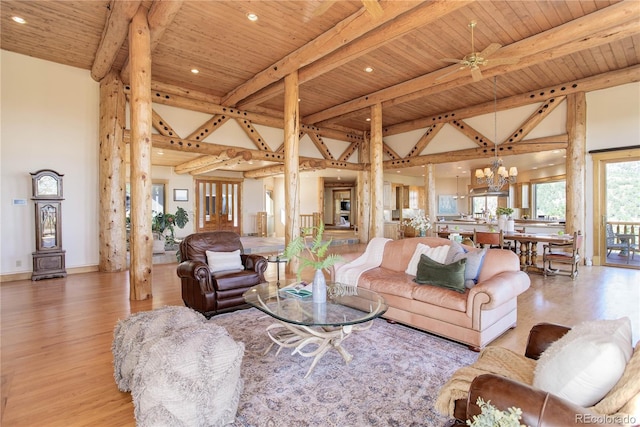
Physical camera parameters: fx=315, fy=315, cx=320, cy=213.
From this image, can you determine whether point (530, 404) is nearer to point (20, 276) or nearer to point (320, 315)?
point (320, 315)

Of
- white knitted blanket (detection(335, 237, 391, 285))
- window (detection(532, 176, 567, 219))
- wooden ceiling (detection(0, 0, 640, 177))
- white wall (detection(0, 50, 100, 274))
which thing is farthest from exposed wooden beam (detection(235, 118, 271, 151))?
window (detection(532, 176, 567, 219))

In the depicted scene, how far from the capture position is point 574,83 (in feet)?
21.4

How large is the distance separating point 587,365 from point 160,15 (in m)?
5.21

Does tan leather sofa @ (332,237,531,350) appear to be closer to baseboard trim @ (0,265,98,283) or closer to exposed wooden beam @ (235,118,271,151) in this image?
exposed wooden beam @ (235,118,271,151)

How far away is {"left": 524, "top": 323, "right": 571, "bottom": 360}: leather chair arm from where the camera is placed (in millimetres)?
1759

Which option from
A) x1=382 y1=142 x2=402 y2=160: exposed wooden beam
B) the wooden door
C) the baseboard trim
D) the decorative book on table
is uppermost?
x1=382 y1=142 x2=402 y2=160: exposed wooden beam

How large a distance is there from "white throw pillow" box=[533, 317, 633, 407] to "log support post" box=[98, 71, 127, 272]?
22.4ft

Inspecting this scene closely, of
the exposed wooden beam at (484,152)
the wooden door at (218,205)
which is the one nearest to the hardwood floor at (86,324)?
the exposed wooden beam at (484,152)

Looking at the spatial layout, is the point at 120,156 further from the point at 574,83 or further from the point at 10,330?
the point at 574,83

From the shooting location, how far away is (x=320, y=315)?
241 centimetres

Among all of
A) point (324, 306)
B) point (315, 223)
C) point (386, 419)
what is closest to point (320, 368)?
point (324, 306)

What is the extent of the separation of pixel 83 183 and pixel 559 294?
8.38 m

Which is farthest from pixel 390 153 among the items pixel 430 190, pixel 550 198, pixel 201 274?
pixel 201 274

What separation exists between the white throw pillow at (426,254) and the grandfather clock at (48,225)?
19.8 feet
